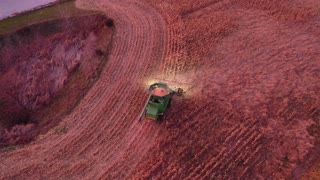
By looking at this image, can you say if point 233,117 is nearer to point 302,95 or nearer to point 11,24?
point 302,95

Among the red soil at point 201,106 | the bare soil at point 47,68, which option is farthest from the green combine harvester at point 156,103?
the bare soil at point 47,68

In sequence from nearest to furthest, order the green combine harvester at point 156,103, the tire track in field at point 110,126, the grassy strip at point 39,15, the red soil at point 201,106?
the red soil at point 201,106, the tire track in field at point 110,126, the green combine harvester at point 156,103, the grassy strip at point 39,15

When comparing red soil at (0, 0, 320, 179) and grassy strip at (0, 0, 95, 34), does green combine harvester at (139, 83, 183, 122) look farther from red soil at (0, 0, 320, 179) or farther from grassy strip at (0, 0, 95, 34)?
grassy strip at (0, 0, 95, 34)

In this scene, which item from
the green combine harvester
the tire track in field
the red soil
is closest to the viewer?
the red soil

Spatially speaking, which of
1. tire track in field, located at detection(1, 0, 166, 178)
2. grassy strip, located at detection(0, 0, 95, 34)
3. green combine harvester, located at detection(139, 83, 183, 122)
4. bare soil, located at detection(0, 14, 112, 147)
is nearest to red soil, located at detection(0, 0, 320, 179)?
tire track in field, located at detection(1, 0, 166, 178)

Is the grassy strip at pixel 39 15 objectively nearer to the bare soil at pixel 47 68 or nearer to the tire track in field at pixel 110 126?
the bare soil at pixel 47 68

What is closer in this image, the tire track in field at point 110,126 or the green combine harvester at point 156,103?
the tire track in field at point 110,126
